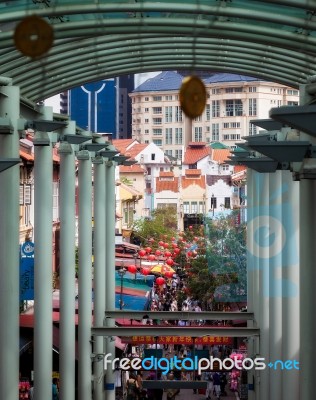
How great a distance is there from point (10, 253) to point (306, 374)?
3.95m

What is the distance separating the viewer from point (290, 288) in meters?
19.4

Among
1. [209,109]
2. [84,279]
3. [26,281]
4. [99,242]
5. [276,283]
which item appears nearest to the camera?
[276,283]

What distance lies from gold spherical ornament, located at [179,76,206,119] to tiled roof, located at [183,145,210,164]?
370ft

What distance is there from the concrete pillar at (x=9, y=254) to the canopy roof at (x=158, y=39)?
2.28 feet

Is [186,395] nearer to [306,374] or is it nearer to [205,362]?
[205,362]

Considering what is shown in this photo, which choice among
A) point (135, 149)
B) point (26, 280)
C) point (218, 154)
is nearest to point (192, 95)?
point (26, 280)

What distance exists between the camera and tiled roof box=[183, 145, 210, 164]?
12003cm

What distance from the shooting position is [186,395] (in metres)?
28.4

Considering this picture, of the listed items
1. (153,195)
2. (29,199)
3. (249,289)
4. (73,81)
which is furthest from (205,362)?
(153,195)

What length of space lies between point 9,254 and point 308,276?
12.2ft

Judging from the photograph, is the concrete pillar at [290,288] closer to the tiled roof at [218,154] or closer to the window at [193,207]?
the window at [193,207]

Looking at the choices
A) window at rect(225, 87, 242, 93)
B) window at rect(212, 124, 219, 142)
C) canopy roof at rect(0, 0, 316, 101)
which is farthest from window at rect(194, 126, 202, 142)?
canopy roof at rect(0, 0, 316, 101)

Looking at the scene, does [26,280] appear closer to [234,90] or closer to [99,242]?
[99,242]

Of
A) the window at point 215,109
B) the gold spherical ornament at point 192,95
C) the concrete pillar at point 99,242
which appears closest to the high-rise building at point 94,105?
the window at point 215,109
